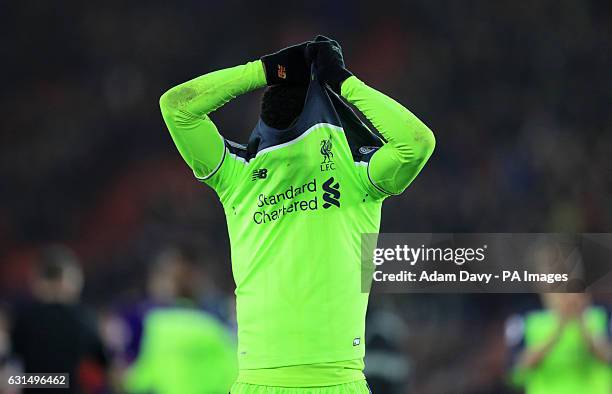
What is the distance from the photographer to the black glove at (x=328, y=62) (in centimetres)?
342

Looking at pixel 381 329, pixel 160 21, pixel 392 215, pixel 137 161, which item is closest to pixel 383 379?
pixel 381 329

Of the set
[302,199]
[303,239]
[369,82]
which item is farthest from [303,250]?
[369,82]

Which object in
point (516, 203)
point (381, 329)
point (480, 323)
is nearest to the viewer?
point (381, 329)

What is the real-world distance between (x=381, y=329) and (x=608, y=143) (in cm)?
538

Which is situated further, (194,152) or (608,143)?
(608,143)

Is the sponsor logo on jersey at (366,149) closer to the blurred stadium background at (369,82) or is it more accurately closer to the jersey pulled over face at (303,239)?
the jersey pulled over face at (303,239)

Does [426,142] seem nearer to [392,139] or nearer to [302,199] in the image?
[392,139]

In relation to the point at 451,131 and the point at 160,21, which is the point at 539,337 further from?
the point at 160,21

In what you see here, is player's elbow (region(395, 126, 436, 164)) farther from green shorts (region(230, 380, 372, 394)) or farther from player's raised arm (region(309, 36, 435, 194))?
green shorts (region(230, 380, 372, 394))

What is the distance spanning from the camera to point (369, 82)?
14.0 metres

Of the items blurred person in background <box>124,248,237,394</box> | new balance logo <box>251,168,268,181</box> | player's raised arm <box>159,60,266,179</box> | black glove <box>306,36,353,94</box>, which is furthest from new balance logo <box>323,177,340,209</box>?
blurred person in background <box>124,248,237,394</box>

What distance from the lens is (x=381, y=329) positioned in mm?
8484

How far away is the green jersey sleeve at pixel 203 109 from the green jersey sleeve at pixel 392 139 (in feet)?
1.30

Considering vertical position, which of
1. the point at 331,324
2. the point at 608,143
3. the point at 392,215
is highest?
the point at 608,143
